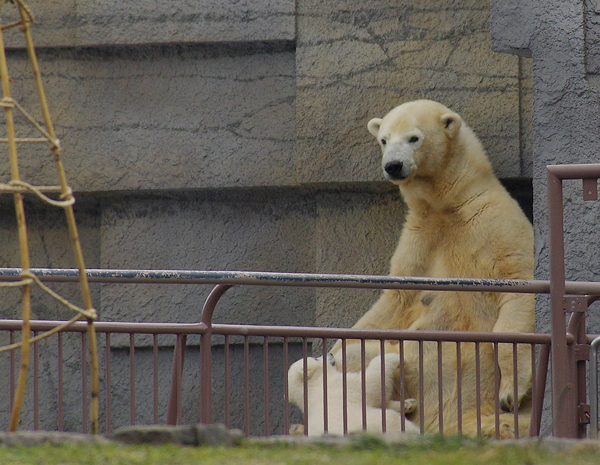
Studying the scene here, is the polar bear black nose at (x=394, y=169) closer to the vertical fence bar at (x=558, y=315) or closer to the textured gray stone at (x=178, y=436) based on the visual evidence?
the vertical fence bar at (x=558, y=315)

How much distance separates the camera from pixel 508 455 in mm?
1717

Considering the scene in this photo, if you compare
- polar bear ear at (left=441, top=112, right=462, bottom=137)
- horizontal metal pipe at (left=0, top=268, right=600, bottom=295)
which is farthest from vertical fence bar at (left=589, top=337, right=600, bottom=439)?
polar bear ear at (left=441, top=112, right=462, bottom=137)

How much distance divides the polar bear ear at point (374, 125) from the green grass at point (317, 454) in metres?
3.50

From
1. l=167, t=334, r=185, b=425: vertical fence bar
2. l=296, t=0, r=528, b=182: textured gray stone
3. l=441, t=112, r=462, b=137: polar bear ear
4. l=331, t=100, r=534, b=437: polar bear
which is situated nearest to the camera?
l=167, t=334, r=185, b=425: vertical fence bar

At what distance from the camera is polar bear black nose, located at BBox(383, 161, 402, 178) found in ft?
15.7

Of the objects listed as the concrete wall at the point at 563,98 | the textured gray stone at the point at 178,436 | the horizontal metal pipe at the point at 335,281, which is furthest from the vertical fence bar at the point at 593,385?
the textured gray stone at the point at 178,436

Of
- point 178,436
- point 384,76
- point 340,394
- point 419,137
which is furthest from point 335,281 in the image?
point 384,76

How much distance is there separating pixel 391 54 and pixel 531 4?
1397 mm

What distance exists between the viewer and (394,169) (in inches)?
189

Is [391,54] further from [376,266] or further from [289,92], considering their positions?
[376,266]

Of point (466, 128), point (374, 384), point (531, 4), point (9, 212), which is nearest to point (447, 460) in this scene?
point (374, 384)

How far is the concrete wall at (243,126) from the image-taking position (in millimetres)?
5590

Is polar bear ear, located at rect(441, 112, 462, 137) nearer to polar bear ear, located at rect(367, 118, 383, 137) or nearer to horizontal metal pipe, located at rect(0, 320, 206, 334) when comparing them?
polar bear ear, located at rect(367, 118, 383, 137)

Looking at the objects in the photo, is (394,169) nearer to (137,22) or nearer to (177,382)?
(177,382)
